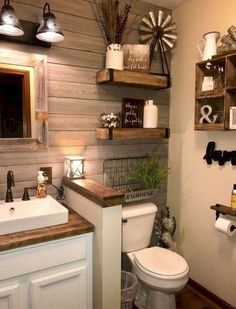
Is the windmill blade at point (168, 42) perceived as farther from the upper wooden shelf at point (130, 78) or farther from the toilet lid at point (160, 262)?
the toilet lid at point (160, 262)

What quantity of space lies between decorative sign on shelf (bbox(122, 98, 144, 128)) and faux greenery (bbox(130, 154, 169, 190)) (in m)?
0.35

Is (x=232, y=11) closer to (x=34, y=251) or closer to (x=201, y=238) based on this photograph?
(x=201, y=238)

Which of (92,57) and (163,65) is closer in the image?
(92,57)

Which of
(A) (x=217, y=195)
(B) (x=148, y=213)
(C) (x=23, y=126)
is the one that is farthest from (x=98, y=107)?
(A) (x=217, y=195)

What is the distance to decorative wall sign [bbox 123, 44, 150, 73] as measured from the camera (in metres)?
2.08

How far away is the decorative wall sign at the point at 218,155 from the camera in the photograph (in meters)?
1.90

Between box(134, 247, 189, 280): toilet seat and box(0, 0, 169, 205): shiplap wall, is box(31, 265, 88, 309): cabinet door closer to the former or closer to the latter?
box(134, 247, 189, 280): toilet seat

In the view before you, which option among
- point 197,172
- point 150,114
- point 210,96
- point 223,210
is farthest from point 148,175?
point 210,96

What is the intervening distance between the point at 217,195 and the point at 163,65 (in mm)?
1261

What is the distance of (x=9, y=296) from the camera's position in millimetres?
1374

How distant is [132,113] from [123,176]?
562mm

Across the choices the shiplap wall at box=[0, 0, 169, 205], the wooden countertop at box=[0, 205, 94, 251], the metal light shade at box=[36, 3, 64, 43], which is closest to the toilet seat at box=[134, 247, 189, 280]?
the wooden countertop at box=[0, 205, 94, 251]

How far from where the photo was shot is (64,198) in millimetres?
2029

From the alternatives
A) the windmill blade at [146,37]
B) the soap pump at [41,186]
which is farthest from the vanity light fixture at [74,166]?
the windmill blade at [146,37]
